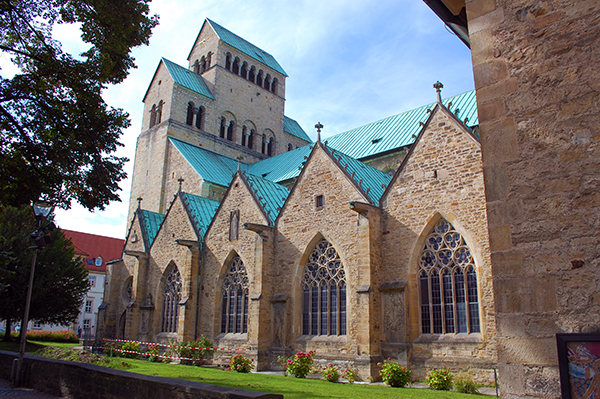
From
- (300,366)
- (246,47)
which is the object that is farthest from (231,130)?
(300,366)

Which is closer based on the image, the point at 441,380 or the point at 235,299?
the point at 441,380

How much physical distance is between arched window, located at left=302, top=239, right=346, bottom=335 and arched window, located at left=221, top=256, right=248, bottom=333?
11.9 feet

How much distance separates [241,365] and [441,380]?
7979 millimetres

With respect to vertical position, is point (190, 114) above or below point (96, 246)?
above

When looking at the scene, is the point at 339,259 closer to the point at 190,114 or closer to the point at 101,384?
the point at 101,384

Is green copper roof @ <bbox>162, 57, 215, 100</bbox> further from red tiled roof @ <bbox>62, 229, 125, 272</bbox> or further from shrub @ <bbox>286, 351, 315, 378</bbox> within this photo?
shrub @ <bbox>286, 351, 315, 378</bbox>

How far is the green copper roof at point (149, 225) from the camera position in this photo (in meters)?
27.7

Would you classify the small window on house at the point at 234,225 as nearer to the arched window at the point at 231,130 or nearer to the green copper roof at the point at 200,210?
the green copper roof at the point at 200,210

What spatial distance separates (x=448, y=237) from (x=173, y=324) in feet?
51.8

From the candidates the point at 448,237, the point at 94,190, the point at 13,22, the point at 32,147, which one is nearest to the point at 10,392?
the point at 94,190

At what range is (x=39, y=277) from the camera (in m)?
27.2

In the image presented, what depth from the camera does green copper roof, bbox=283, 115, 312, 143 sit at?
48381mm

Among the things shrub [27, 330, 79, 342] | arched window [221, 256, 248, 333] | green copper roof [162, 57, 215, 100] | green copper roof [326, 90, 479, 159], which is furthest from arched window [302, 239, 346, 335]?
shrub [27, 330, 79, 342]

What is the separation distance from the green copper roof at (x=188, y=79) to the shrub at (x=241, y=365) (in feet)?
89.3
